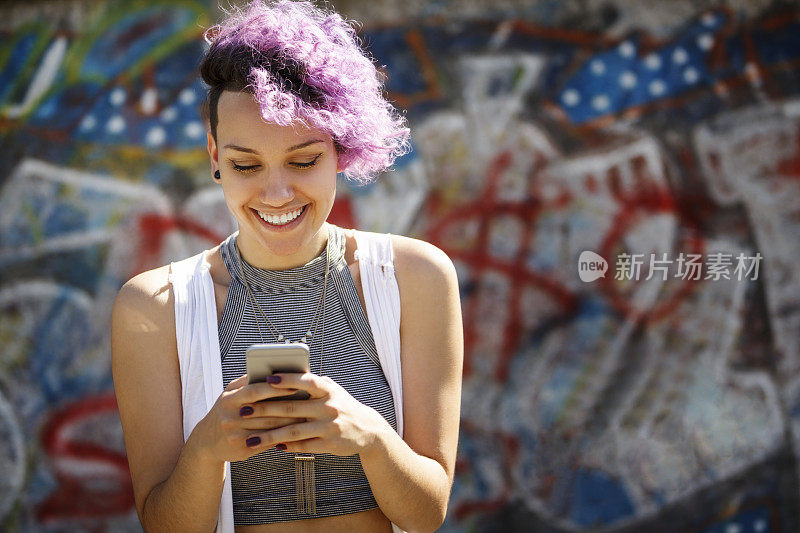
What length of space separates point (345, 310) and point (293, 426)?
42cm

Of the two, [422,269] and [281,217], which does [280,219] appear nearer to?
[281,217]

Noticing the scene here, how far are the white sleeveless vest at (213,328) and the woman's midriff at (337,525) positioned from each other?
4 centimetres

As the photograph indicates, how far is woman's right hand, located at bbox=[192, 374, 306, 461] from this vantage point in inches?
65.9

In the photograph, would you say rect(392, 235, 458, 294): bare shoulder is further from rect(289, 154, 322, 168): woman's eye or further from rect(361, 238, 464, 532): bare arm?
rect(289, 154, 322, 168): woman's eye

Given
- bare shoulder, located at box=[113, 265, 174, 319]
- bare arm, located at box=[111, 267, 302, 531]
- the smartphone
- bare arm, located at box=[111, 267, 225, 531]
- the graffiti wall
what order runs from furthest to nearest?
the graffiti wall
bare shoulder, located at box=[113, 265, 174, 319]
bare arm, located at box=[111, 267, 225, 531]
bare arm, located at box=[111, 267, 302, 531]
the smartphone

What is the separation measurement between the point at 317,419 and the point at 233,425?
0.59 ft

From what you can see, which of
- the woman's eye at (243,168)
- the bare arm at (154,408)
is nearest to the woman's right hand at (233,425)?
the bare arm at (154,408)

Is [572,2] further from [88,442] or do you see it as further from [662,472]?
[88,442]

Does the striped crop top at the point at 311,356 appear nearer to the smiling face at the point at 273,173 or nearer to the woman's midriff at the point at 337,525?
the woman's midriff at the point at 337,525

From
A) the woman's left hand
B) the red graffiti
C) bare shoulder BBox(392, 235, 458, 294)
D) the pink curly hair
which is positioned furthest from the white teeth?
the red graffiti

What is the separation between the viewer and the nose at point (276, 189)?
6.11ft

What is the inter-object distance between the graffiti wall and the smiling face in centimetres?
218

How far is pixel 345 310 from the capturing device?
204cm

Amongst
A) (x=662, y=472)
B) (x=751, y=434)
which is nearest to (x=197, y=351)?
(x=662, y=472)
